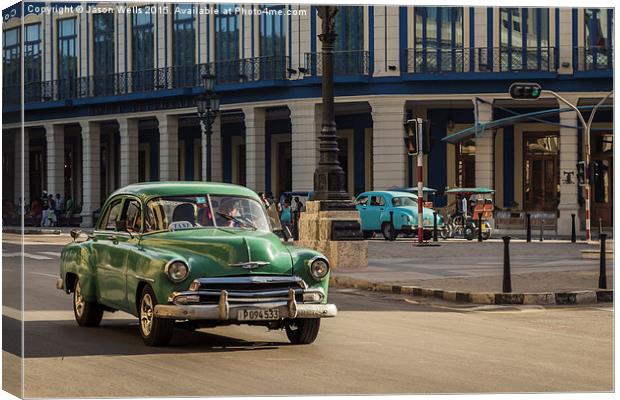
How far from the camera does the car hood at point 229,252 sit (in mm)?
9789

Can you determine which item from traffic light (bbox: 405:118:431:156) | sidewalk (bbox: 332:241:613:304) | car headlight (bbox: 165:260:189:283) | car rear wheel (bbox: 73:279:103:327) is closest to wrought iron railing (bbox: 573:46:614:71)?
traffic light (bbox: 405:118:431:156)

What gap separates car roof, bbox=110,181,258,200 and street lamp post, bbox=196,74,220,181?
41cm

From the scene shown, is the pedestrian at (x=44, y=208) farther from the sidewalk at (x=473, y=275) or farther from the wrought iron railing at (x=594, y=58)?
the sidewalk at (x=473, y=275)

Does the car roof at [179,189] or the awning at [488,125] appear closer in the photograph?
the car roof at [179,189]

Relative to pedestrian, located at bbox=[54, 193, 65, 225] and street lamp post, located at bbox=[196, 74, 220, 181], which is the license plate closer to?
street lamp post, located at bbox=[196, 74, 220, 181]

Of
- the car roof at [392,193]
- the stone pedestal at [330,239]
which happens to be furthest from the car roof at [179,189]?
the car roof at [392,193]

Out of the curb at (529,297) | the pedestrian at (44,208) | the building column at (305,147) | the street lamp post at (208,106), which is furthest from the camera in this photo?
the curb at (529,297)

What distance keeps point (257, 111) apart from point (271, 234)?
4.10 ft

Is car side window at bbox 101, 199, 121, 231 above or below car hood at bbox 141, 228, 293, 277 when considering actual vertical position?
above

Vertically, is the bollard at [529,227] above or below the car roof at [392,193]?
below

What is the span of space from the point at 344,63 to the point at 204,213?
2.03 m

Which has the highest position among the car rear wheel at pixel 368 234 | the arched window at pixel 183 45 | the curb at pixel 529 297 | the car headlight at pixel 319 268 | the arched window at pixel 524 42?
the arched window at pixel 524 42

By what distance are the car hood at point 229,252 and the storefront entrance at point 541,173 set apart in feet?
9.72

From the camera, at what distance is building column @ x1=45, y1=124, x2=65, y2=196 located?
9.67m
